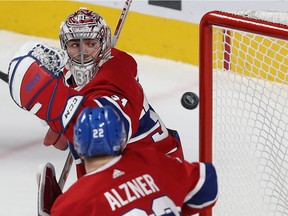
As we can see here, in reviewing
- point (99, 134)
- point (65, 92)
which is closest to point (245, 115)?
point (65, 92)

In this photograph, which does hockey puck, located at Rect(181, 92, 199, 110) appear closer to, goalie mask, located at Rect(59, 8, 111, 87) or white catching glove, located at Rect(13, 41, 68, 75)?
goalie mask, located at Rect(59, 8, 111, 87)

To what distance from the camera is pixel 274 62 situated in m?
3.03

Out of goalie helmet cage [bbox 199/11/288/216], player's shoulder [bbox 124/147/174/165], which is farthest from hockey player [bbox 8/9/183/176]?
player's shoulder [bbox 124/147/174/165]

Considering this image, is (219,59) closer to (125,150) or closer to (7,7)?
(125,150)

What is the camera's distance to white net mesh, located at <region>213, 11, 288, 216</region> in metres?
2.86

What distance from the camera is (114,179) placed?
2.00 meters

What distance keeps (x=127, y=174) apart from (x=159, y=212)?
0.34 ft

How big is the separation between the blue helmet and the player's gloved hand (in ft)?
1.21

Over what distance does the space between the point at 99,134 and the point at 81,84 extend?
2.28 ft

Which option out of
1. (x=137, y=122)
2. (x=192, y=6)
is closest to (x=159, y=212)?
(x=137, y=122)

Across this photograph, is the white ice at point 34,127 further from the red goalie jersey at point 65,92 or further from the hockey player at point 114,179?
the hockey player at point 114,179

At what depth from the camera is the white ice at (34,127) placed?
12.0 feet

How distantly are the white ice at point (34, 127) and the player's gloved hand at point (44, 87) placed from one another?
3.63 feet

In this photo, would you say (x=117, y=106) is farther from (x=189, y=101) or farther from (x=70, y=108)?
(x=189, y=101)
